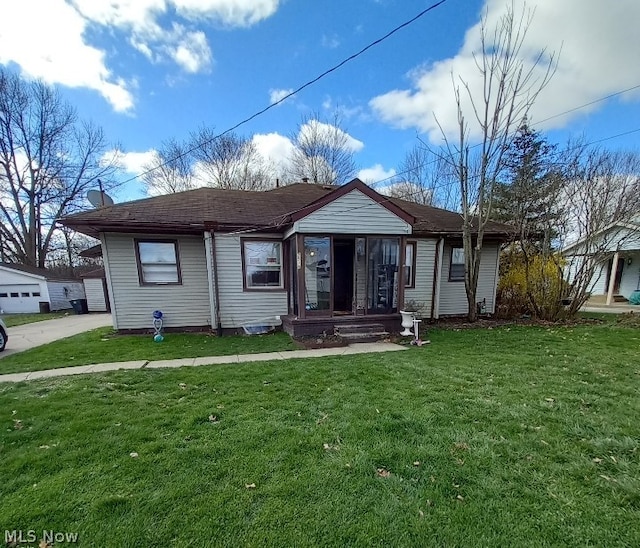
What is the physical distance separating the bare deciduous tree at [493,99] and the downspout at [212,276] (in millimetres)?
7568

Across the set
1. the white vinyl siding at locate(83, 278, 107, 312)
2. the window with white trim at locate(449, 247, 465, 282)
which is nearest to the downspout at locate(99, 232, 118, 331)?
the window with white trim at locate(449, 247, 465, 282)

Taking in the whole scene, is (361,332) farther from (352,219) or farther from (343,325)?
(352,219)

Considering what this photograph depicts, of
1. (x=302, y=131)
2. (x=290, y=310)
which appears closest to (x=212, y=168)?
(x=302, y=131)

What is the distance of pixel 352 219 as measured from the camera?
7570mm

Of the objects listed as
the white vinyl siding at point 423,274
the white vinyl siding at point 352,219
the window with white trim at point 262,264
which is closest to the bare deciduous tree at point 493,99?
the white vinyl siding at point 423,274

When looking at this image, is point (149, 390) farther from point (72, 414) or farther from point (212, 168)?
point (212, 168)

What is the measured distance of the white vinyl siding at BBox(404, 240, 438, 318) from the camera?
952 cm

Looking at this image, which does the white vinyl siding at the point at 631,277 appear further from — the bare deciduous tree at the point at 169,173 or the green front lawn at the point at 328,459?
the bare deciduous tree at the point at 169,173

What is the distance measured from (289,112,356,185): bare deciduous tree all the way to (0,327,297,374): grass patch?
1475 cm

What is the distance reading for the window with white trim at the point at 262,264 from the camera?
835 cm

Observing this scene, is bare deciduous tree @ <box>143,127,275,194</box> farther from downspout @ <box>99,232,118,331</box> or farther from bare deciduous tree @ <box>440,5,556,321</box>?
bare deciduous tree @ <box>440,5,556,321</box>

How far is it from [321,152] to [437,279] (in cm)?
1442

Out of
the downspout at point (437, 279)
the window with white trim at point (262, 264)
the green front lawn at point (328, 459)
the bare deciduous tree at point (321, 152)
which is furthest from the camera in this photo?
the bare deciduous tree at point (321, 152)

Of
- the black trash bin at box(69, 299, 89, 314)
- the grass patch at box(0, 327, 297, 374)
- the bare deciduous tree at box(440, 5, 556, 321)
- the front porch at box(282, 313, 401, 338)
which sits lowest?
the black trash bin at box(69, 299, 89, 314)
